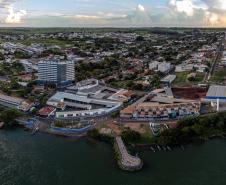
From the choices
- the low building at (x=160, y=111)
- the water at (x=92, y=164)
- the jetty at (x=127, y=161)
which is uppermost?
the low building at (x=160, y=111)

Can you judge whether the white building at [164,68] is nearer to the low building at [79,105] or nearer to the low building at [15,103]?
the low building at [79,105]

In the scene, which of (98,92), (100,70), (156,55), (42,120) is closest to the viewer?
(42,120)

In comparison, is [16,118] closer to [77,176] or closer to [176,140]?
[77,176]

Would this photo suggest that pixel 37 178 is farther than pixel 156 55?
No

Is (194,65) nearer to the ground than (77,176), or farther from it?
farther from it

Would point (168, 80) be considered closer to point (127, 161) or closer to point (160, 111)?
point (160, 111)

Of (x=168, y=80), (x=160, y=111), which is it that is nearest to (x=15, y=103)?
(x=160, y=111)

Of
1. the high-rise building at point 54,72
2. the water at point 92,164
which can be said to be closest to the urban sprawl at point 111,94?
the high-rise building at point 54,72

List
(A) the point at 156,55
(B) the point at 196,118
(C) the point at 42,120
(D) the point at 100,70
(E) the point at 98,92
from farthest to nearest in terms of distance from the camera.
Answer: (A) the point at 156,55
(D) the point at 100,70
(E) the point at 98,92
(C) the point at 42,120
(B) the point at 196,118

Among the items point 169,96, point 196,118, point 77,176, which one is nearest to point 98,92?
point 169,96
